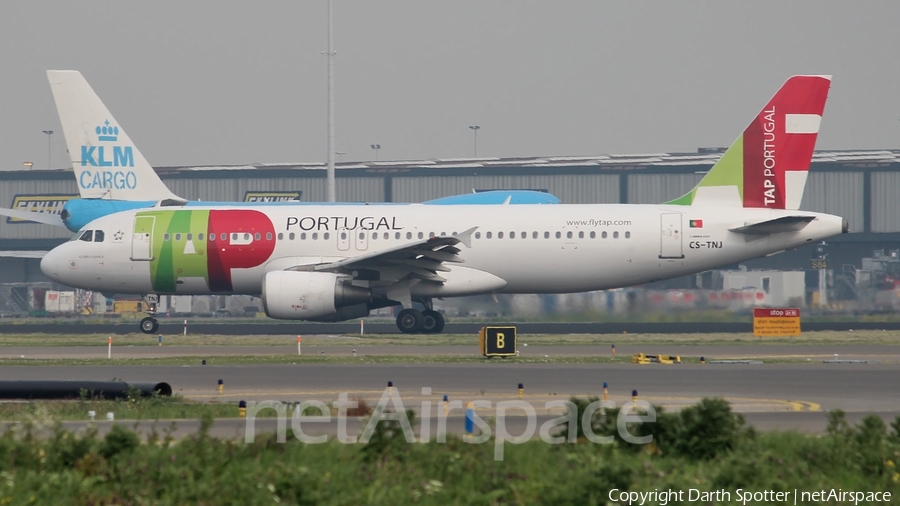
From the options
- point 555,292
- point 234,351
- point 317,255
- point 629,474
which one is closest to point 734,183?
point 555,292

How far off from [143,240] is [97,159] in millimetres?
10539

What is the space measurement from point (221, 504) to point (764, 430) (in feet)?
23.6

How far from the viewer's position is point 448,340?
29531 mm

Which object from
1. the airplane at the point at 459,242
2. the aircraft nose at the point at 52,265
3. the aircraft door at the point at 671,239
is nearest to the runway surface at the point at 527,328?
the airplane at the point at 459,242

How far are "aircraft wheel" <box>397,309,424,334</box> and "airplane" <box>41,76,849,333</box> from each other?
1.8 inches

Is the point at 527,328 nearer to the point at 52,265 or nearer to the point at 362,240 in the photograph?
the point at 362,240

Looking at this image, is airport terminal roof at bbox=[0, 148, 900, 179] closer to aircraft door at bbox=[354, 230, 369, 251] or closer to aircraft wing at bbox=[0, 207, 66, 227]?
aircraft wing at bbox=[0, 207, 66, 227]

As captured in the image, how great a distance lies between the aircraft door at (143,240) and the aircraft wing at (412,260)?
16.2 ft

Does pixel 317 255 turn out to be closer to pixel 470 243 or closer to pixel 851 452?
pixel 470 243

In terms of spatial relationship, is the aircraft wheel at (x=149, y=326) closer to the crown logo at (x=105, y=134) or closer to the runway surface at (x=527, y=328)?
the runway surface at (x=527, y=328)

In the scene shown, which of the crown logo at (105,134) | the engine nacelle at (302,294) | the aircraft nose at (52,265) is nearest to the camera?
the engine nacelle at (302,294)

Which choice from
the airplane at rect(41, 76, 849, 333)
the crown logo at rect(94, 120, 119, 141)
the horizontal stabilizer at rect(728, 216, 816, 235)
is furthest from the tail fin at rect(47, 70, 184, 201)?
the horizontal stabilizer at rect(728, 216, 816, 235)

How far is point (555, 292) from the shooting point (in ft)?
106

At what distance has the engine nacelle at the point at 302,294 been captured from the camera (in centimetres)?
2981
